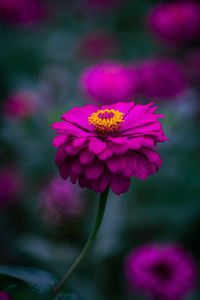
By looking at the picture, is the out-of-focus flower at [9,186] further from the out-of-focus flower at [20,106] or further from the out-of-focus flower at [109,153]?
the out-of-focus flower at [109,153]

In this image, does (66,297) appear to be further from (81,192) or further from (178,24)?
(178,24)

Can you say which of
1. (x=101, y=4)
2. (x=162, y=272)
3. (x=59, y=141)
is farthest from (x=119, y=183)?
(x=101, y=4)

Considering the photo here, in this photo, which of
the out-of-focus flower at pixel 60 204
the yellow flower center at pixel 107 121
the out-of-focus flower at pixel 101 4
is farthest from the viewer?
the out-of-focus flower at pixel 101 4

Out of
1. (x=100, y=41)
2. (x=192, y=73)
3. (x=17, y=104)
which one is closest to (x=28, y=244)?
(x=17, y=104)

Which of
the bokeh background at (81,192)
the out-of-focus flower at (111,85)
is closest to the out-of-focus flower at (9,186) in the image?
the bokeh background at (81,192)

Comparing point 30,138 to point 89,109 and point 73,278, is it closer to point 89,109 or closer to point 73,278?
point 73,278

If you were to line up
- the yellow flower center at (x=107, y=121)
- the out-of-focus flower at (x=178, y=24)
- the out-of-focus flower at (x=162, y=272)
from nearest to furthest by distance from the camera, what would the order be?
the yellow flower center at (x=107, y=121)
the out-of-focus flower at (x=162, y=272)
the out-of-focus flower at (x=178, y=24)
